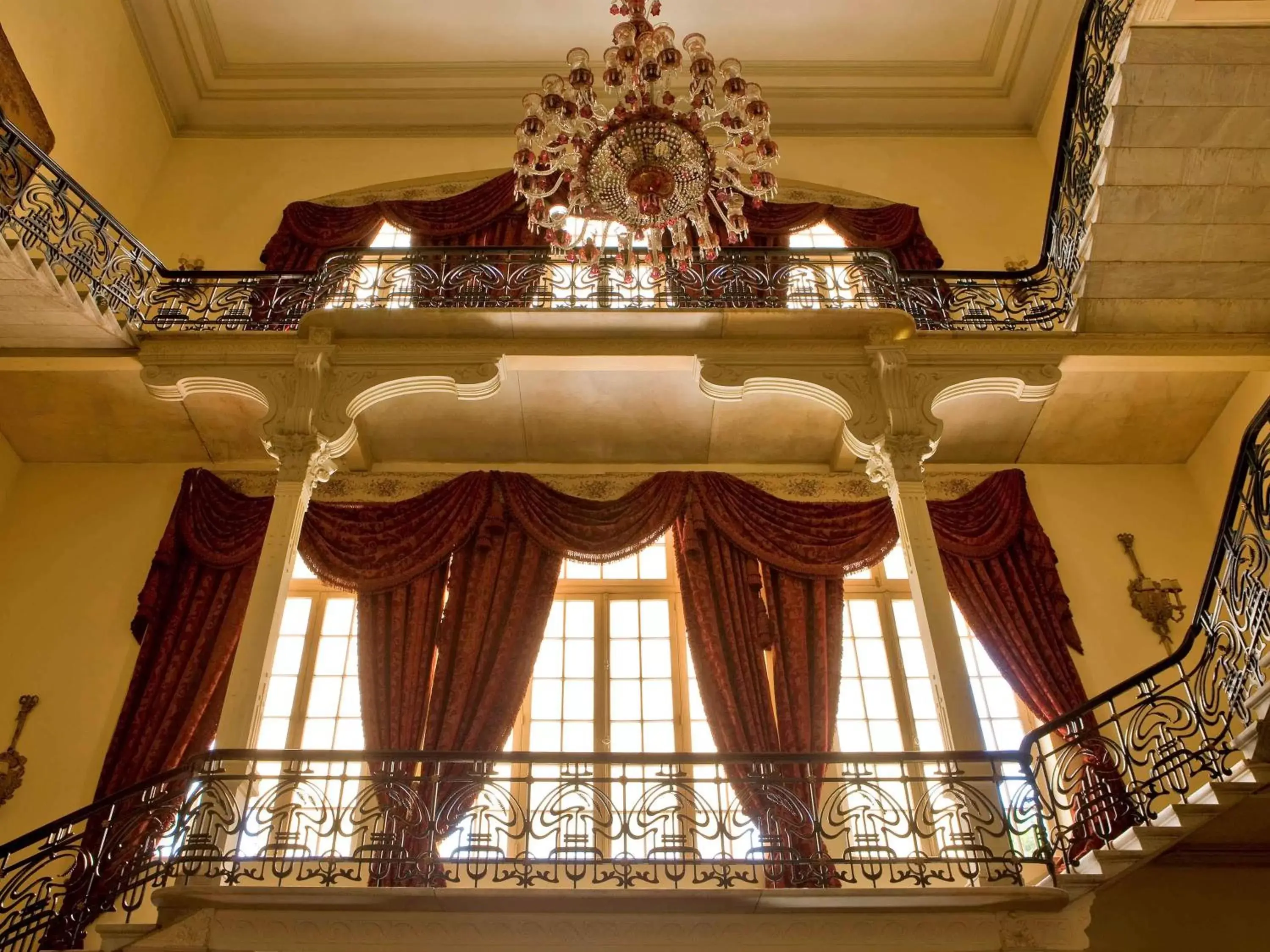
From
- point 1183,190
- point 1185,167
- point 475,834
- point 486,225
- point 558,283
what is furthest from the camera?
point 486,225

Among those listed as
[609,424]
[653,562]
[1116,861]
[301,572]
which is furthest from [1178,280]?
[301,572]

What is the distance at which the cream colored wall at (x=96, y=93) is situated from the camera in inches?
335

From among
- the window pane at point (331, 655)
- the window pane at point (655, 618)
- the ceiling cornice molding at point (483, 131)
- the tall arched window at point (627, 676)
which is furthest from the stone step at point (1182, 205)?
the window pane at point (331, 655)

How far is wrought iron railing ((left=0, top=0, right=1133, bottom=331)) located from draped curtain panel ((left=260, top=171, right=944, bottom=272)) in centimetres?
84

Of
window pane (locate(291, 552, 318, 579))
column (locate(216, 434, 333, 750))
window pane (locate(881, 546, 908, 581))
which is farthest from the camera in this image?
window pane (locate(881, 546, 908, 581))

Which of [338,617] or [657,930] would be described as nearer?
[657,930]

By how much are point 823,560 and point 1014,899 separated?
316 centimetres

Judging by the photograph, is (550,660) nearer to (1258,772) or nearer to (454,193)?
(1258,772)

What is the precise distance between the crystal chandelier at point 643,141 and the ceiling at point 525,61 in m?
4.37

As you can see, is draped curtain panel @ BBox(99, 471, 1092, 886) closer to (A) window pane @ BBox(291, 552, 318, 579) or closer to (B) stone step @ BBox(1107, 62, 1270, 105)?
(A) window pane @ BBox(291, 552, 318, 579)

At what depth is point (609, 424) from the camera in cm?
836

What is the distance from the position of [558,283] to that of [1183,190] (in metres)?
4.49

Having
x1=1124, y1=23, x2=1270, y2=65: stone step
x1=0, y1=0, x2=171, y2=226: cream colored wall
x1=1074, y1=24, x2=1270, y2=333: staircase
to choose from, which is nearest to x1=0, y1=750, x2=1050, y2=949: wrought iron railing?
x1=1074, y1=24, x2=1270, y2=333: staircase

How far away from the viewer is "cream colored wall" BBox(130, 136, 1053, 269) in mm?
9883
